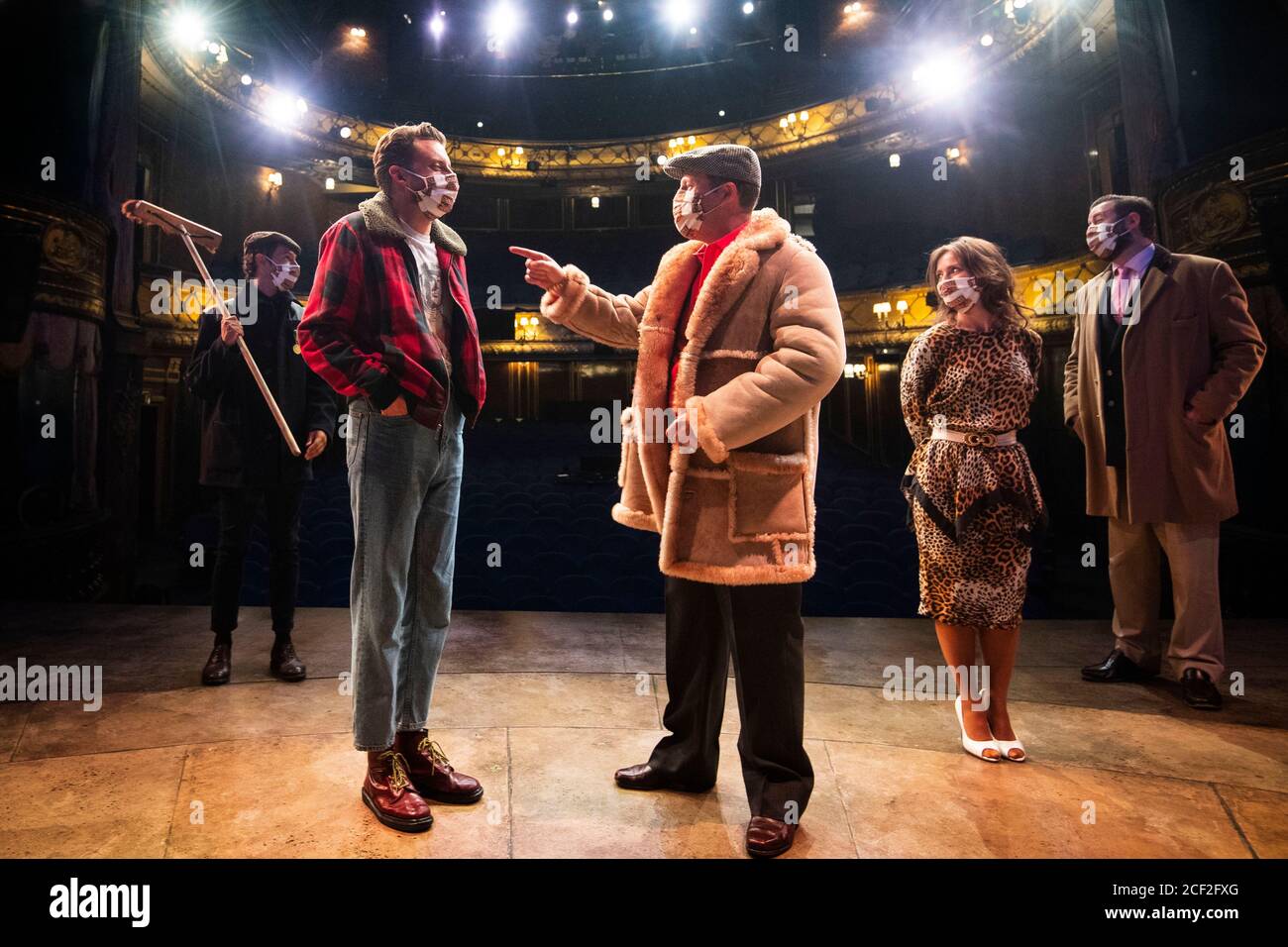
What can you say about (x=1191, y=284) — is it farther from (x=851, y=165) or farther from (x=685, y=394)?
(x=851, y=165)

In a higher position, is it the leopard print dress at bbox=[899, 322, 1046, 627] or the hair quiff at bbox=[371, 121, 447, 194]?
the hair quiff at bbox=[371, 121, 447, 194]

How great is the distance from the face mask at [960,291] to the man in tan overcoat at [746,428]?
0.64 metres

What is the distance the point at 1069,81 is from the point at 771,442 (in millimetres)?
11655

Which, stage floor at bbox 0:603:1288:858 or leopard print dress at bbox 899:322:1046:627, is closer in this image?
stage floor at bbox 0:603:1288:858

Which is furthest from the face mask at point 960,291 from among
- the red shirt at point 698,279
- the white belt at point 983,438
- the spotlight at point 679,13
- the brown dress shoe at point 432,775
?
the spotlight at point 679,13

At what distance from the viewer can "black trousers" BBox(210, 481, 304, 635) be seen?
2602mm

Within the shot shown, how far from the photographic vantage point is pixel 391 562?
Answer: 161 centimetres

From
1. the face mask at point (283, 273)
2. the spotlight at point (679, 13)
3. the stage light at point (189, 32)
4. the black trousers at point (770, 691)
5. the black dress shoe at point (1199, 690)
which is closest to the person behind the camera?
the black trousers at point (770, 691)

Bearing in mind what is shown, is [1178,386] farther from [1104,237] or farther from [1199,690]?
[1199,690]

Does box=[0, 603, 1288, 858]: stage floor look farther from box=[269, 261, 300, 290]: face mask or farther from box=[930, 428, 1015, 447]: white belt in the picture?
box=[269, 261, 300, 290]: face mask

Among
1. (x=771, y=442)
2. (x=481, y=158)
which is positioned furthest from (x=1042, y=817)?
(x=481, y=158)

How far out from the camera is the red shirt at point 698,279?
5.35 ft

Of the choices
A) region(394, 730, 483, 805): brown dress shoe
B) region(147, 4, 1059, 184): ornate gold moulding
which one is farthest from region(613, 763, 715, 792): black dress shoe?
region(147, 4, 1059, 184): ornate gold moulding

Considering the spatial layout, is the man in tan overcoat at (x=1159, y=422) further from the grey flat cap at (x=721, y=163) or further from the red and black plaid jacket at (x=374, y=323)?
the red and black plaid jacket at (x=374, y=323)
